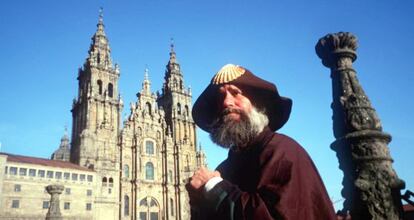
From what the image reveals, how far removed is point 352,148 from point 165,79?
43881mm

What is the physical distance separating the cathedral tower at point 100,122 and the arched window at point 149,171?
3.75 metres

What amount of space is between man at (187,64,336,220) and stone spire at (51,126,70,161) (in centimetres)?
5735

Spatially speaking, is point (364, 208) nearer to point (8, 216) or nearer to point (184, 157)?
point (8, 216)

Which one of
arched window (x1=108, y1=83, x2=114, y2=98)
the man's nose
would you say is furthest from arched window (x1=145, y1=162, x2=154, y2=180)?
the man's nose

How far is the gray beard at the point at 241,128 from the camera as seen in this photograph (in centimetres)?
241

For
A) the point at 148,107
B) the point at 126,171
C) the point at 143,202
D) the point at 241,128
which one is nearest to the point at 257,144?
the point at 241,128

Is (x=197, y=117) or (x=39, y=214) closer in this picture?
(x=197, y=117)

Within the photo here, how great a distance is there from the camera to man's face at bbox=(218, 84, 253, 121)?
245cm

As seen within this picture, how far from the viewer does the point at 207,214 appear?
2.08 meters

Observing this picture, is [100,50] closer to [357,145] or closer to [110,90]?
[110,90]

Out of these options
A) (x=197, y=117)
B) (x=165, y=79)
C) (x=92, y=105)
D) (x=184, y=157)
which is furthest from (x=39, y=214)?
(x=197, y=117)

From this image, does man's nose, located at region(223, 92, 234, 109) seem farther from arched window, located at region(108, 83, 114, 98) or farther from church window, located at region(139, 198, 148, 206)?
arched window, located at region(108, 83, 114, 98)

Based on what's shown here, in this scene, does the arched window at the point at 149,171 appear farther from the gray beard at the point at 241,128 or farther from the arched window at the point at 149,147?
the gray beard at the point at 241,128

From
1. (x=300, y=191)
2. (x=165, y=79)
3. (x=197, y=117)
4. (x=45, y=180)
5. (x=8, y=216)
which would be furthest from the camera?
(x=165, y=79)
